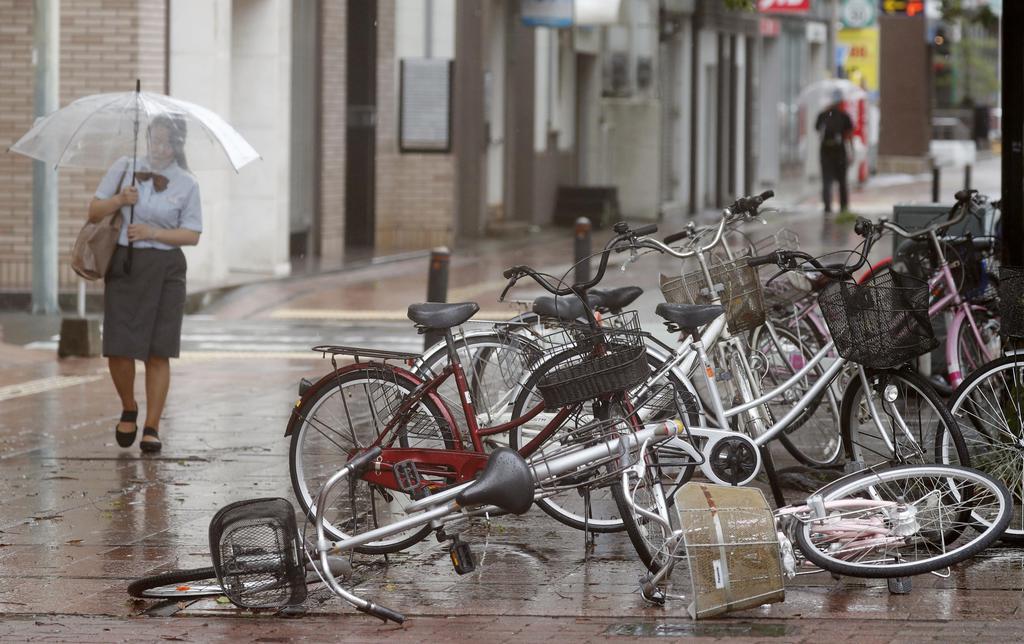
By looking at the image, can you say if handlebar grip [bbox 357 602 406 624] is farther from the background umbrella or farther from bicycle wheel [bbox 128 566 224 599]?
the background umbrella

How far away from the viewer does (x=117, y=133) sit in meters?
9.75

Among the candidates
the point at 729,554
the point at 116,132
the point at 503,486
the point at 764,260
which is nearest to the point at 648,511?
the point at 729,554

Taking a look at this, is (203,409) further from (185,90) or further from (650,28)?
(650,28)

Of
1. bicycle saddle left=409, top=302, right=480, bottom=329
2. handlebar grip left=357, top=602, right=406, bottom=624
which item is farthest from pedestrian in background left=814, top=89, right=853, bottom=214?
handlebar grip left=357, top=602, right=406, bottom=624

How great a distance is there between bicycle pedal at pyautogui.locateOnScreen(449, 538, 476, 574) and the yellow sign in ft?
159

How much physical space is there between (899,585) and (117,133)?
5.20 meters

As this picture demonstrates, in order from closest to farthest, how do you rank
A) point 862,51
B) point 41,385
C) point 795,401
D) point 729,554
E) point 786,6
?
point 729,554 → point 795,401 → point 41,385 → point 786,6 → point 862,51

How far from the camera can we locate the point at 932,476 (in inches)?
258

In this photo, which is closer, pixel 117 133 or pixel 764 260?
pixel 764 260

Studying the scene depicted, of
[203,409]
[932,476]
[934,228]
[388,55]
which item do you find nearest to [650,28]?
[388,55]

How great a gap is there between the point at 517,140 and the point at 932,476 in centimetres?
2346

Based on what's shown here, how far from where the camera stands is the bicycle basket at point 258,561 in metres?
6.24

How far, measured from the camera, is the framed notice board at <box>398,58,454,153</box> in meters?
24.2

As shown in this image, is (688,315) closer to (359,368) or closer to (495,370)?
(495,370)
